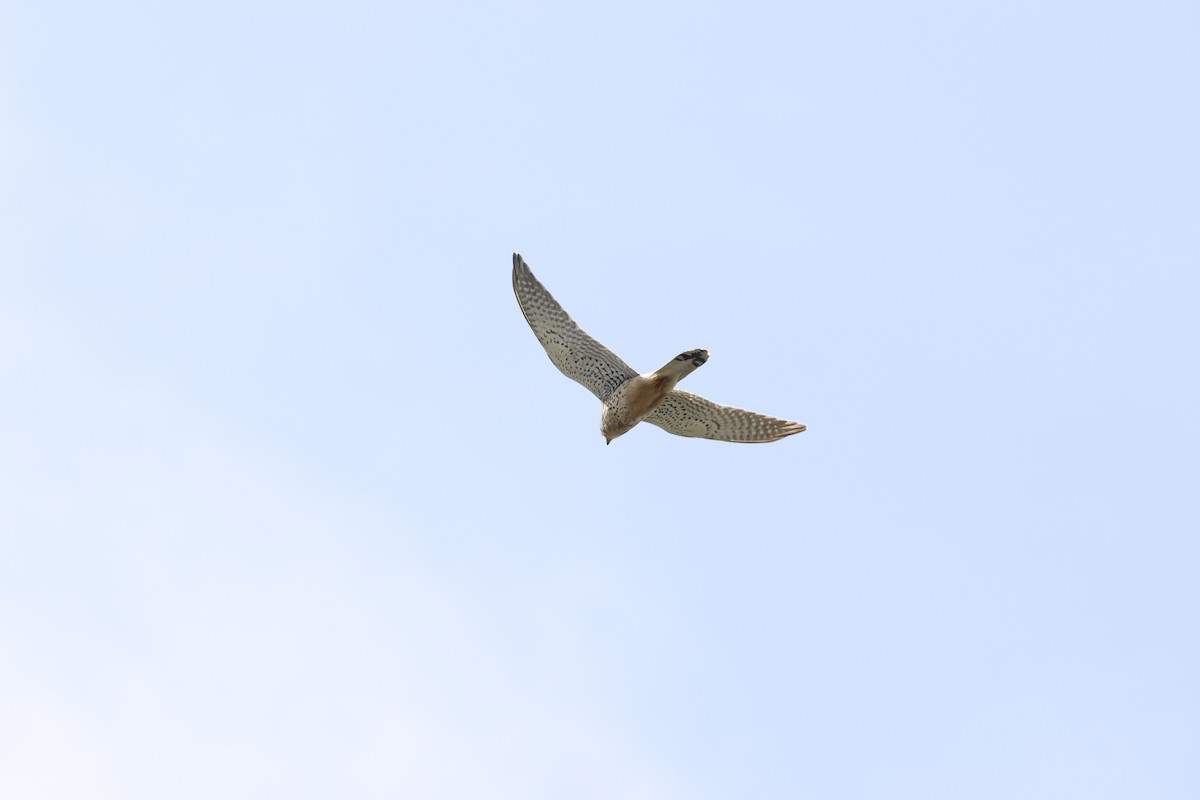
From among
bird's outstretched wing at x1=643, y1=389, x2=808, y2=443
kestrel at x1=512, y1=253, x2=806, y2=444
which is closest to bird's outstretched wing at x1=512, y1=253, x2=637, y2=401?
kestrel at x1=512, y1=253, x2=806, y2=444

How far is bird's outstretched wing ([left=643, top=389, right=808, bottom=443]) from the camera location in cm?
2259

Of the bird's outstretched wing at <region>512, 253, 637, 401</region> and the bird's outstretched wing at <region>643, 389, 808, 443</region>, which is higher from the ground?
the bird's outstretched wing at <region>643, 389, 808, 443</region>

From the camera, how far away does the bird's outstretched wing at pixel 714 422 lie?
2259cm

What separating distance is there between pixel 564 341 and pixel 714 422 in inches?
109

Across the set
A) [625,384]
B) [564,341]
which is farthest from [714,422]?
[564,341]

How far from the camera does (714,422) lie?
23.1 m

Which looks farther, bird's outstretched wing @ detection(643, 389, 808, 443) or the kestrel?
bird's outstretched wing @ detection(643, 389, 808, 443)

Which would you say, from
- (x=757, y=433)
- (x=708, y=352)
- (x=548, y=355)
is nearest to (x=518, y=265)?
(x=548, y=355)

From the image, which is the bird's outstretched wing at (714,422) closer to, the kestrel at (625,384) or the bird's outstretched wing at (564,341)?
the kestrel at (625,384)

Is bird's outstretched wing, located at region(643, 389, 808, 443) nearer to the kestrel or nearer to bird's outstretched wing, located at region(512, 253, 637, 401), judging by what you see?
the kestrel

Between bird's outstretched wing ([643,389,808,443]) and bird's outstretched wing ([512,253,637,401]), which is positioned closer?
bird's outstretched wing ([512,253,637,401])

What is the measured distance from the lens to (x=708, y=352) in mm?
20922

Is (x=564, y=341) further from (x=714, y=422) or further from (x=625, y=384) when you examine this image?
(x=714, y=422)

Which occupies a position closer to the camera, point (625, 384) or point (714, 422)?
point (625, 384)
